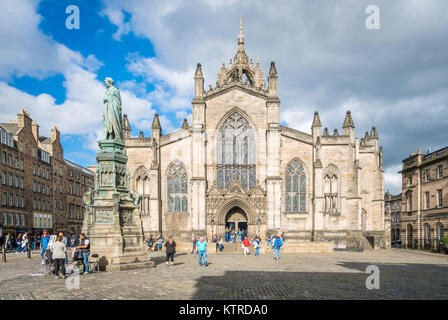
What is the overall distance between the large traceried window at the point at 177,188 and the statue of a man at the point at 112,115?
19.1 m

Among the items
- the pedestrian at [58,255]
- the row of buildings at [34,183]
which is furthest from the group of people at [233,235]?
the row of buildings at [34,183]

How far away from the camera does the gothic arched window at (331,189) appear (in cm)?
3444

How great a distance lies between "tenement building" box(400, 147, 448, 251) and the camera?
3575 cm

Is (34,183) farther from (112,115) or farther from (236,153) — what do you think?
(112,115)

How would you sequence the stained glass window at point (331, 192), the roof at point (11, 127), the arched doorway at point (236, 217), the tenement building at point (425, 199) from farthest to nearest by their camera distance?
the roof at point (11, 127) → the tenement building at point (425, 199) → the arched doorway at point (236, 217) → the stained glass window at point (331, 192)

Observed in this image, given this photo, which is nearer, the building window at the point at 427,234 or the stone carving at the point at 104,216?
the stone carving at the point at 104,216

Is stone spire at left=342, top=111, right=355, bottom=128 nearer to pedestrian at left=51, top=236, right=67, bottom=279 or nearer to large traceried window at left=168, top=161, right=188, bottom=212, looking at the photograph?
large traceried window at left=168, top=161, right=188, bottom=212

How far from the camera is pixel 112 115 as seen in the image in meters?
15.9

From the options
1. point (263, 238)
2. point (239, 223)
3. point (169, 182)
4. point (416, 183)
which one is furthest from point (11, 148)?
point (416, 183)

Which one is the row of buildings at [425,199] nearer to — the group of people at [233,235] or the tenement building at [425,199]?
the tenement building at [425,199]

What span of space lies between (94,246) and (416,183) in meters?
38.7


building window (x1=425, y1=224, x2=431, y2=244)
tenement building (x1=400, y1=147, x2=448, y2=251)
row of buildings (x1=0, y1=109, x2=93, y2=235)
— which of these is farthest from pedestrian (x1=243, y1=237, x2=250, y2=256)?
row of buildings (x1=0, y1=109, x2=93, y2=235)

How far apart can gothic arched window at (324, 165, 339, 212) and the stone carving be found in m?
24.5

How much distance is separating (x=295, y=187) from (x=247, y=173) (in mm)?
5084
